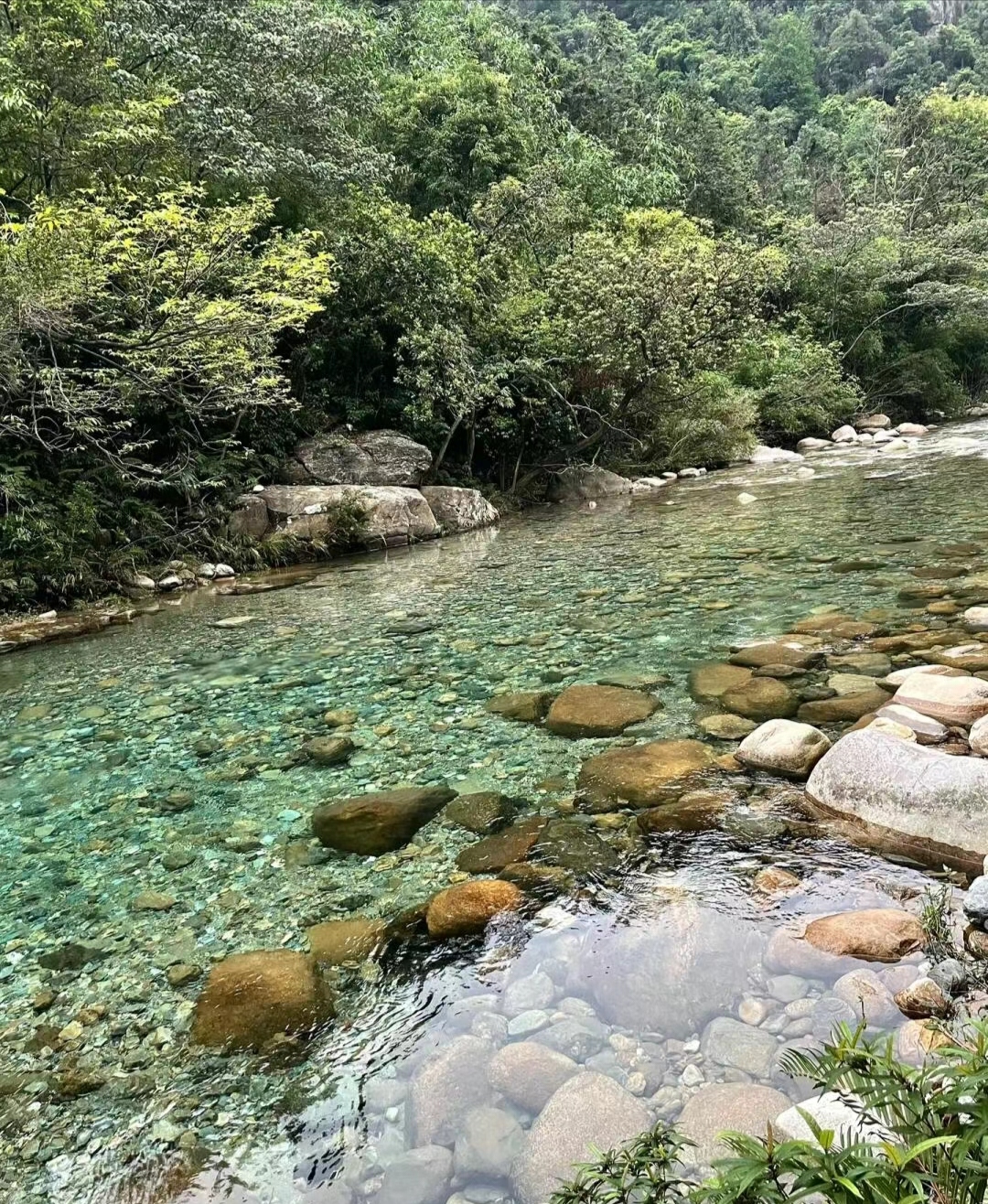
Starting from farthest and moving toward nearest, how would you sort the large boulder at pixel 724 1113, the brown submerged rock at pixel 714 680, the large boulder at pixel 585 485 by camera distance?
1. the large boulder at pixel 585 485
2. the brown submerged rock at pixel 714 680
3. the large boulder at pixel 724 1113

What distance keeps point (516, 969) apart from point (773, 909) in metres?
0.99

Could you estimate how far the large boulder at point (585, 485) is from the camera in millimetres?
19188

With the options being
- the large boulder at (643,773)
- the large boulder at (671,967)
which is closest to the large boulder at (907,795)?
the large boulder at (643,773)

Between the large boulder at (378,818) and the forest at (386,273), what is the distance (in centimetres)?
814

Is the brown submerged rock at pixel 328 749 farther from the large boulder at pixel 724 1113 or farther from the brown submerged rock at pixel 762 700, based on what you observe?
the large boulder at pixel 724 1113

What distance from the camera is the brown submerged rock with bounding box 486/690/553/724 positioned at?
16.7 ft

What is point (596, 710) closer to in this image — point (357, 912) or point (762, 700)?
point (762, 700)

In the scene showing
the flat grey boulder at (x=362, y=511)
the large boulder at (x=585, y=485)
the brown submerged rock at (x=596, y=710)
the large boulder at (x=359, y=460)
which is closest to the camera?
the brown submerged rock at (x=596, y=710)

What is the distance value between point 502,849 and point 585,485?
16703 mm

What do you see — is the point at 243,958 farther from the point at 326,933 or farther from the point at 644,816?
the point at 644,816

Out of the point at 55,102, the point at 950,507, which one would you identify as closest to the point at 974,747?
the point at 950,507

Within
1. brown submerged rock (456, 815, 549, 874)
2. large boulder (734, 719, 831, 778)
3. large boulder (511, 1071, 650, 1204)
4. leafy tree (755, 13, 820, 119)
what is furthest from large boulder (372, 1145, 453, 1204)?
leafy tree (755, 13, 820, 119)

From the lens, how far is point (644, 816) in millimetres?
3615

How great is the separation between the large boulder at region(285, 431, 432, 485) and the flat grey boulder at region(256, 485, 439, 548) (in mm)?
665
